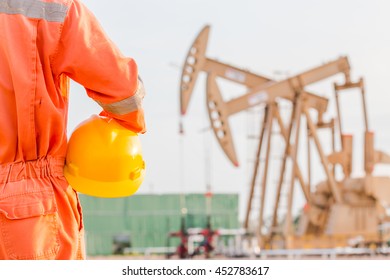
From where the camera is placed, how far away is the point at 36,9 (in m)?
2.08

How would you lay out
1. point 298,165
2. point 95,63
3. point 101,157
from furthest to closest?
point 298,165 < point 101,157 < point 95,63

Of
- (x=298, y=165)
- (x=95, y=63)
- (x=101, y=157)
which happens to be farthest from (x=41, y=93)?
(x=298, y=165)

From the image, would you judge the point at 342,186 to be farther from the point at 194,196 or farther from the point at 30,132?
the point at 30,132

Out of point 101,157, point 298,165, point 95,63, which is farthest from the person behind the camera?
point 298,165

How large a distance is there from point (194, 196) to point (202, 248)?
8262 mm

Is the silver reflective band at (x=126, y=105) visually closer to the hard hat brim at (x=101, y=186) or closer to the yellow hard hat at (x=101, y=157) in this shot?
the yellow hard hat at (x=101, y=157)

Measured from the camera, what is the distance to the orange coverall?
2043 mm

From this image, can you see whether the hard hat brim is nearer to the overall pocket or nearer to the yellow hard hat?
the yellow hard hat

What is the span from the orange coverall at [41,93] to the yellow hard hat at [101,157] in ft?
0.29

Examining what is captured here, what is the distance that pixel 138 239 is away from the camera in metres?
22.6

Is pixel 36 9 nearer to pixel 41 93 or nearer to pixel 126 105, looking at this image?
pixel 41 93

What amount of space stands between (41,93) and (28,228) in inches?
13.6

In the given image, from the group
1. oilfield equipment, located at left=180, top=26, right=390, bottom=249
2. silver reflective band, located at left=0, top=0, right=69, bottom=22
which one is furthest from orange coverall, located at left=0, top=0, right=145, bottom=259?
oilfield equipment, located at left=180, top=26, right=390, bottom=249
